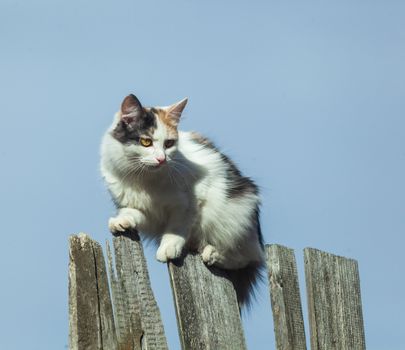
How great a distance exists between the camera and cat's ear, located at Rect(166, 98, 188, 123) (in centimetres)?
472

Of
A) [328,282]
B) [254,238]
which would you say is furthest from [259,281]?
[328,282]

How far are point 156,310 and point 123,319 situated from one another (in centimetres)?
14

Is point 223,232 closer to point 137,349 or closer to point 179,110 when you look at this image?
point 179,110

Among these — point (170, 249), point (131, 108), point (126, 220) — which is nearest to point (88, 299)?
point (170, 249)

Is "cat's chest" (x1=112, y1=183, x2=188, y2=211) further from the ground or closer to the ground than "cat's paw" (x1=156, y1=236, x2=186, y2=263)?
further from the ground

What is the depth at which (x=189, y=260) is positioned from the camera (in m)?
3.00

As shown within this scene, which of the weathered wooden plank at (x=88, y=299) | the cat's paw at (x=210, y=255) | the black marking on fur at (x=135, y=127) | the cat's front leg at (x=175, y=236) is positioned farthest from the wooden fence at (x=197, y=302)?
the black marking on fur at (x=135, y=127)

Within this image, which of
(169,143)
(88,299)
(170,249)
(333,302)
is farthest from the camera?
(169,143)

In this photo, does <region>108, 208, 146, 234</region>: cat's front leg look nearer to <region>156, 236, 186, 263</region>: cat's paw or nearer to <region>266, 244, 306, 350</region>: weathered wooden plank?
<region>156, 236, 186, 263</region>: cat's paw

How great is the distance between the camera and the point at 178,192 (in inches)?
170

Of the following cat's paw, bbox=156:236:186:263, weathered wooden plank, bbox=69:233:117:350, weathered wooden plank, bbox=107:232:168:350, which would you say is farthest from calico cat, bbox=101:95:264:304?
weathered wooden plank, bbox=69:233:117:350

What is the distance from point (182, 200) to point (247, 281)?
0.60 metres

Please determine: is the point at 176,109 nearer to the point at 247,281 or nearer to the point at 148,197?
the point at 148,197

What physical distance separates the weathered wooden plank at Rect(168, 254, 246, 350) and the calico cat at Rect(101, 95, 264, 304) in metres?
1.01
